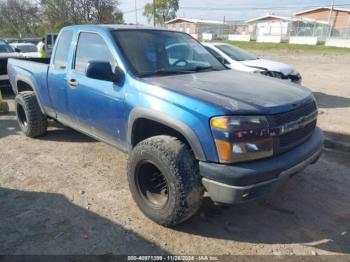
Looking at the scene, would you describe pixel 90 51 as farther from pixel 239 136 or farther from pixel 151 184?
pixel 239 136

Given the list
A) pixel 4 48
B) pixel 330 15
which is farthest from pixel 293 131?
pixel 330 15

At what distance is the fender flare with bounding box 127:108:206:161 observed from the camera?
2830 millimetres

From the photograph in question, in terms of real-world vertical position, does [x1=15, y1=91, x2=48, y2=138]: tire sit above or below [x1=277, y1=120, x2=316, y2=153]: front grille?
below

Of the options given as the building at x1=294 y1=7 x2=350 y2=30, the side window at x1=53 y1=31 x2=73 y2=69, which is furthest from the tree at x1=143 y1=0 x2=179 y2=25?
the side window at x1=53 y1=31 x2=73 y2=69

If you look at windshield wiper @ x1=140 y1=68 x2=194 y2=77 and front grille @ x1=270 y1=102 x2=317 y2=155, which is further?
windshield wiper @ x1=140 y1=68 x2=194 y2=77

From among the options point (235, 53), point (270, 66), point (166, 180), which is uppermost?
point (235, 53)

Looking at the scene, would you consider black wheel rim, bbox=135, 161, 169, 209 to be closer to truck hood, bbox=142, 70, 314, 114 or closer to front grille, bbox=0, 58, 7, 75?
truck hood, bbox=142, 70, 314, 114

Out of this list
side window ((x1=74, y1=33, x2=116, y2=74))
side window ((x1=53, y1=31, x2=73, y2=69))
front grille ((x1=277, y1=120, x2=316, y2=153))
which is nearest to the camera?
front grille ((x1=277, y1=120, x2=316, y2=153))

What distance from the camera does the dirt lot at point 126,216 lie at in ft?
9.91

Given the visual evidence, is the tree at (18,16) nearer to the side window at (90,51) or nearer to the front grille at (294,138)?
the side window at (90,51)

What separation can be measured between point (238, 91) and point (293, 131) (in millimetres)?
608

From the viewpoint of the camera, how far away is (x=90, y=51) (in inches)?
163

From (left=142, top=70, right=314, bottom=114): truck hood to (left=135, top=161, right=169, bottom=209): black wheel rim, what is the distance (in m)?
0.85

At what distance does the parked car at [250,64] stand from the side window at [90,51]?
13.7 ft
